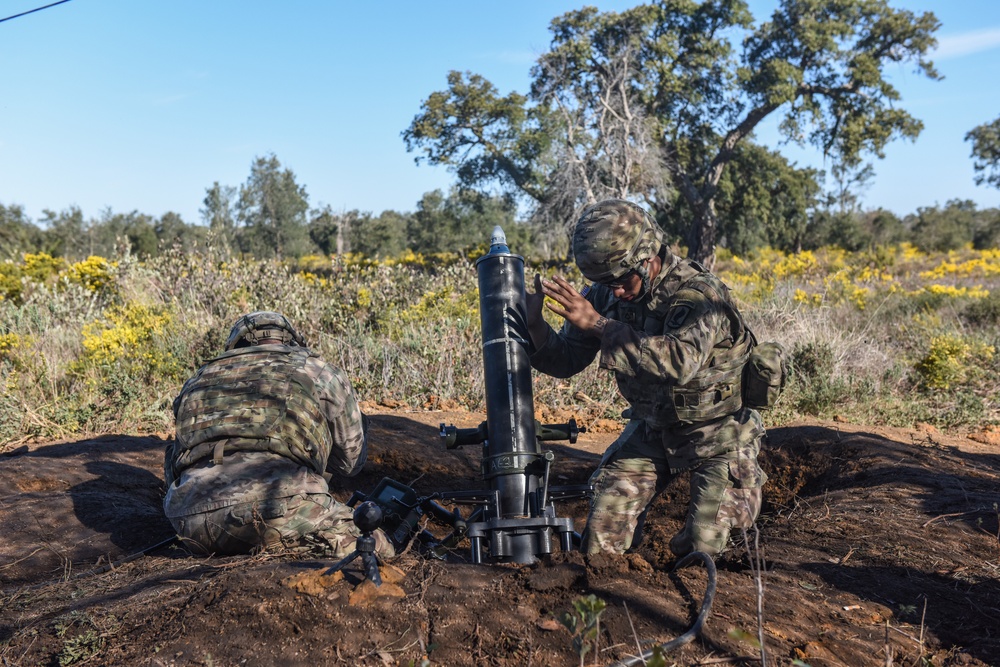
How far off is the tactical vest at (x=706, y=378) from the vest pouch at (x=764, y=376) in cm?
5

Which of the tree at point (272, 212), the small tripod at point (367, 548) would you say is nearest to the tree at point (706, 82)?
the tree at point (272, 212)

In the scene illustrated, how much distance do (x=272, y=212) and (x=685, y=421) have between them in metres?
34.1

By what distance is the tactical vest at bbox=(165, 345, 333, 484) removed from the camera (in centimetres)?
432

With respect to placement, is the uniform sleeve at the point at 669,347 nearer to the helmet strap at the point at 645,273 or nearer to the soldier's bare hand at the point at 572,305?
the soldier's bare hand at the point at 572,305

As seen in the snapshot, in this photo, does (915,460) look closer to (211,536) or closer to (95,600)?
(211,536)

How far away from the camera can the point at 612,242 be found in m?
4.11

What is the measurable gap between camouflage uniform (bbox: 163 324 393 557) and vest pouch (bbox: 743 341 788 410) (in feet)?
6.31

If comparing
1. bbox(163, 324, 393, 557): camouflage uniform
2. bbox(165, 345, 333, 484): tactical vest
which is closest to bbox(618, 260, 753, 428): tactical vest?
bbox(163, 324, 393, 557): camouflage uniform

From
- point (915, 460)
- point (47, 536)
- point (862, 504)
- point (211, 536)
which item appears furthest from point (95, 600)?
point (915, 460)

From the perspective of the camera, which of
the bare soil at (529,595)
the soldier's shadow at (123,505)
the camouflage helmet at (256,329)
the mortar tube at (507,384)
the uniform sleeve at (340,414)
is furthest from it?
the soldier's shadow at (123,505)

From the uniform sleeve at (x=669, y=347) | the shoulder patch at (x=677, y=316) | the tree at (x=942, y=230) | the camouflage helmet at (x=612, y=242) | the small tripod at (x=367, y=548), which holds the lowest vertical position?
the small tripod at (x=367, y=548)

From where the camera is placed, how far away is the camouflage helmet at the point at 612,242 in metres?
4.11

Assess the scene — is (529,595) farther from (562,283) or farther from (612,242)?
(612,242)

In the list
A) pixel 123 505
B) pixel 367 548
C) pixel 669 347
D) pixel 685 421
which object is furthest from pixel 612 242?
pixel 123 505
